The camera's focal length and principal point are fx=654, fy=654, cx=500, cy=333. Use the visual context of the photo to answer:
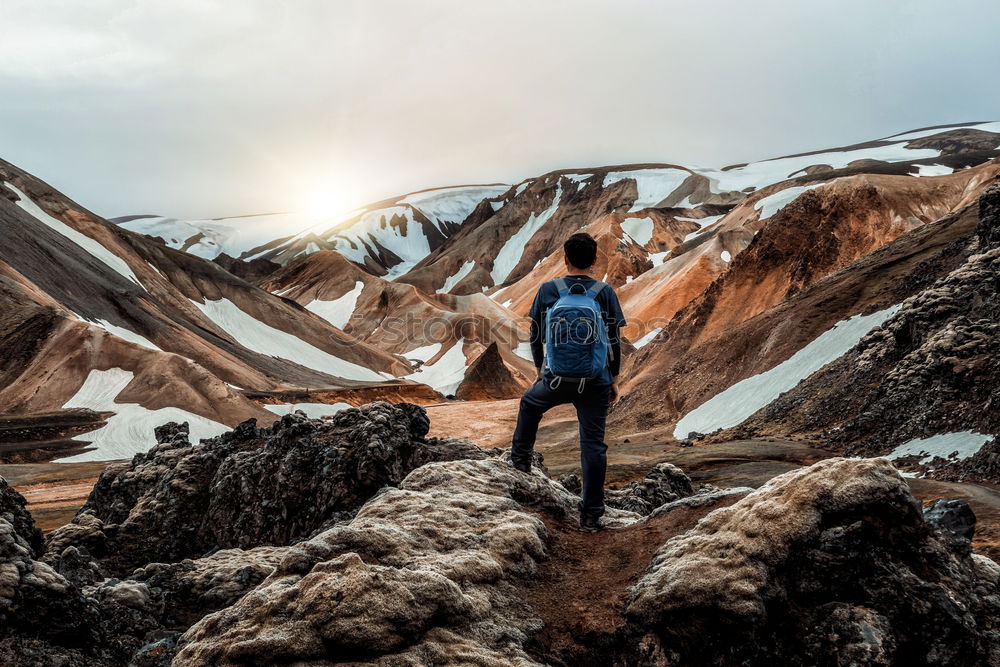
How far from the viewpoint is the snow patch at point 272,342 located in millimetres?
71062

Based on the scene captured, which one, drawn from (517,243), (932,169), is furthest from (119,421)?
(932,169)

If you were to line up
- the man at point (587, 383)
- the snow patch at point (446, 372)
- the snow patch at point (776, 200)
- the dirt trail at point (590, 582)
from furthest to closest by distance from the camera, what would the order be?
1. the snow patch at point (776, 200)
2. the snow patch at point (446, 372)
3. the man at point (587, 383)
4. the dirt trail at point (590, 582)

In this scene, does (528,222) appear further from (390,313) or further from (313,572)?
(313,572)

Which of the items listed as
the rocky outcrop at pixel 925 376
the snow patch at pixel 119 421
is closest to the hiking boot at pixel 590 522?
the rocky outcrop at pixel 925 376

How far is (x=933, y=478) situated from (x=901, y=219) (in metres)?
35.8

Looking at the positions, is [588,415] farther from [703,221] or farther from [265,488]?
[703,221]

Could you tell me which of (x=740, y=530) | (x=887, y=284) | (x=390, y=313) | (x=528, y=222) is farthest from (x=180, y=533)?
(x=528, y=222)

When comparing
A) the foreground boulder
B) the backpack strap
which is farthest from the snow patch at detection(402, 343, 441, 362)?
the foreground boulder

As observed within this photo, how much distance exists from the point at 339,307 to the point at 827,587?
10648 centimetres

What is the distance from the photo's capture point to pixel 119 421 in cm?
3819

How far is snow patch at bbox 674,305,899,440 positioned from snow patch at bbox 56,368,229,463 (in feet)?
86.9

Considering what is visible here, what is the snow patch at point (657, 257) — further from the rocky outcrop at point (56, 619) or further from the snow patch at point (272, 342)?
the rocky outcrop at point (56, 619)

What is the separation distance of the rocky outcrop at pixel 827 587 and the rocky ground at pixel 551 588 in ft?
0.04

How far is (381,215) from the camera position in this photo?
199m
